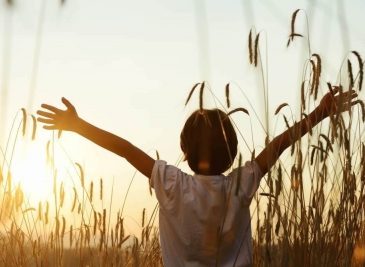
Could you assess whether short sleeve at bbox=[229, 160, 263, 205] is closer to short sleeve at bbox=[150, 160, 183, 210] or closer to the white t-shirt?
the white t-shirt

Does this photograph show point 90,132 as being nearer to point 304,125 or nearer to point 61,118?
point 61,118

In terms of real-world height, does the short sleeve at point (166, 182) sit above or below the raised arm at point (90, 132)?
below

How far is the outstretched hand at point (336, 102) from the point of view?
239cm

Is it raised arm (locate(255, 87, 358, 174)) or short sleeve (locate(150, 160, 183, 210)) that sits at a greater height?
raised arm (locate(255, 87, 358, 174))

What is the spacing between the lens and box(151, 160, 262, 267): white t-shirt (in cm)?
236

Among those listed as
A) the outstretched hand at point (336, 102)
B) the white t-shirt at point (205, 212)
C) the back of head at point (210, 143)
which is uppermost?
the outstretched hand at point (336, 102)

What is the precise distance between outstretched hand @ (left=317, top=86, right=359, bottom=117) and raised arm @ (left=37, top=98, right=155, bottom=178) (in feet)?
2.41

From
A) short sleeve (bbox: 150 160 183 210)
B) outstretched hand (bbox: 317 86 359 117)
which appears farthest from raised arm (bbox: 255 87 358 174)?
short sleeve (bbox: 150 160 183 210)

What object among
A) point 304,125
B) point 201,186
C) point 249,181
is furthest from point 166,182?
point 304,125

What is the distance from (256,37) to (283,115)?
1.04ft

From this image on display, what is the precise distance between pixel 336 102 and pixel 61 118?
3.45 ft

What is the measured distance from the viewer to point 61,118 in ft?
7.74

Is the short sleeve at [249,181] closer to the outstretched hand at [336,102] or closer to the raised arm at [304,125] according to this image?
the raised arm at [304,125]

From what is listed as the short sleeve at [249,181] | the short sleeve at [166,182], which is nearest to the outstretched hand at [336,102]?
the short sleeve at [249,181]
